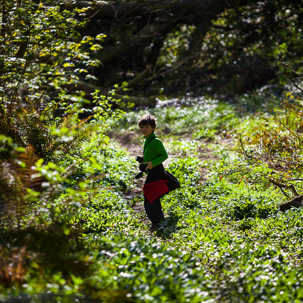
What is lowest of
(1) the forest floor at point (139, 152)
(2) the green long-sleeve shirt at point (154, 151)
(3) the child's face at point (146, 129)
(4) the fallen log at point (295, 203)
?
(1) the forest floor at point (139, 152)

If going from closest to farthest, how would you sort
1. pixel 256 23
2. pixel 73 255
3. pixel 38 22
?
pixel 73 255 < pixel 38 22 < pixel 256 23

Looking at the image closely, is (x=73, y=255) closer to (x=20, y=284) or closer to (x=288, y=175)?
(x=20, y=284)

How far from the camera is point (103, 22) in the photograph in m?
15.2

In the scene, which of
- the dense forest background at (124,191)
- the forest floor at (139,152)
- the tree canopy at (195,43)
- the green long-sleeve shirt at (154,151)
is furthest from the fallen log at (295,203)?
the tree canopy at (195,43)

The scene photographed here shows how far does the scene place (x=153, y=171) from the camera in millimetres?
5742

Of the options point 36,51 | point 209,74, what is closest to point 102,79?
point 209,74

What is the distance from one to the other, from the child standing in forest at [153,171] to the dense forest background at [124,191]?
0.26m

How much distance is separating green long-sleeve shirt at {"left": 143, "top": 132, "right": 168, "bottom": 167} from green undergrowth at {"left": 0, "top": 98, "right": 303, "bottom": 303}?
2.54 feet

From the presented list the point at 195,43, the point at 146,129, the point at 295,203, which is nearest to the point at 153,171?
the point at 146,129

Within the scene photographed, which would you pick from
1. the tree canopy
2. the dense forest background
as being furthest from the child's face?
the tree canopy

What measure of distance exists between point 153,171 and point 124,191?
5.09ft

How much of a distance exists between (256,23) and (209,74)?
2.84 meters

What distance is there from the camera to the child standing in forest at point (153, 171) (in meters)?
5.60

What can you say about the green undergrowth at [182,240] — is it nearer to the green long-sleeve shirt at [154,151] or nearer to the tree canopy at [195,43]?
the green long-sleeve shirt at [154,151]
